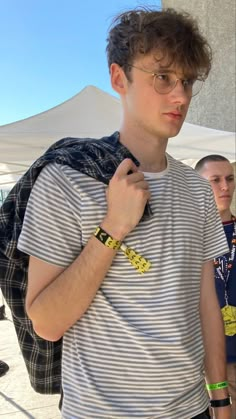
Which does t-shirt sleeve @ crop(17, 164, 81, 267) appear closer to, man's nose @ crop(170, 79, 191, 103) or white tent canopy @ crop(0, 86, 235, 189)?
man's nose @ crop(170, 79, 191, 103)

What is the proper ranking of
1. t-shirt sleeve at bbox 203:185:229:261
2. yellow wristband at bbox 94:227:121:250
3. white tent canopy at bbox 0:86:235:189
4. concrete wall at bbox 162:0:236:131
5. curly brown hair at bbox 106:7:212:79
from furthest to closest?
concrete wall at bbox 162:0:236:131, white tent canopy at bbox 0:86:235:189, t-shirt sleeve at bbox 203:185:229:261, curly brown hair at bbox 106:7:212:79, yellow wristband at bbox 94:227:121:250

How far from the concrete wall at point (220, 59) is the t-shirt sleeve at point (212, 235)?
18.3ft

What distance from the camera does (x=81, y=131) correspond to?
15.9 feet

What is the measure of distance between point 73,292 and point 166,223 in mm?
334

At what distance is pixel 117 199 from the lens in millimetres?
1018

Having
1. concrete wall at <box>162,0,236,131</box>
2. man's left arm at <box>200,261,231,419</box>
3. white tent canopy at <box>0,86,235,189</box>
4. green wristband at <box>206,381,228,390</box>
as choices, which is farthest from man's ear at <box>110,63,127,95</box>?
concrete wall at <box>162,0,236,131</box>

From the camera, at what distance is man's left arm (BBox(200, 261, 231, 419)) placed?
4.47ft

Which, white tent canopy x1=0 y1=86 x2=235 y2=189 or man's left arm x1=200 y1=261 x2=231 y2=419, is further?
white tent canopy x1=0 y1=86 x2=235 y2=189

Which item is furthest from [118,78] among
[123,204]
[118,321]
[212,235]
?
[118,321]

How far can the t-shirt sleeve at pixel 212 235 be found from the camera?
4.41 ft

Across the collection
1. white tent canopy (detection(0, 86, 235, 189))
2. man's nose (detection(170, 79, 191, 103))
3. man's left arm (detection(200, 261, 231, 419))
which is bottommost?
white tent canopy (detection(0, 86, 235, 189))

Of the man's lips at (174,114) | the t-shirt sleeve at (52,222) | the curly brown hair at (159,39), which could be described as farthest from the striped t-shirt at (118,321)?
the curly brown hair at (159,39)

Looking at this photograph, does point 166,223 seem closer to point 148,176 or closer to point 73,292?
point 148,176

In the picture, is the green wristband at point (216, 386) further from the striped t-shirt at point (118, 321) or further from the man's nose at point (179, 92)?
the man's nose at point (179, 92)
